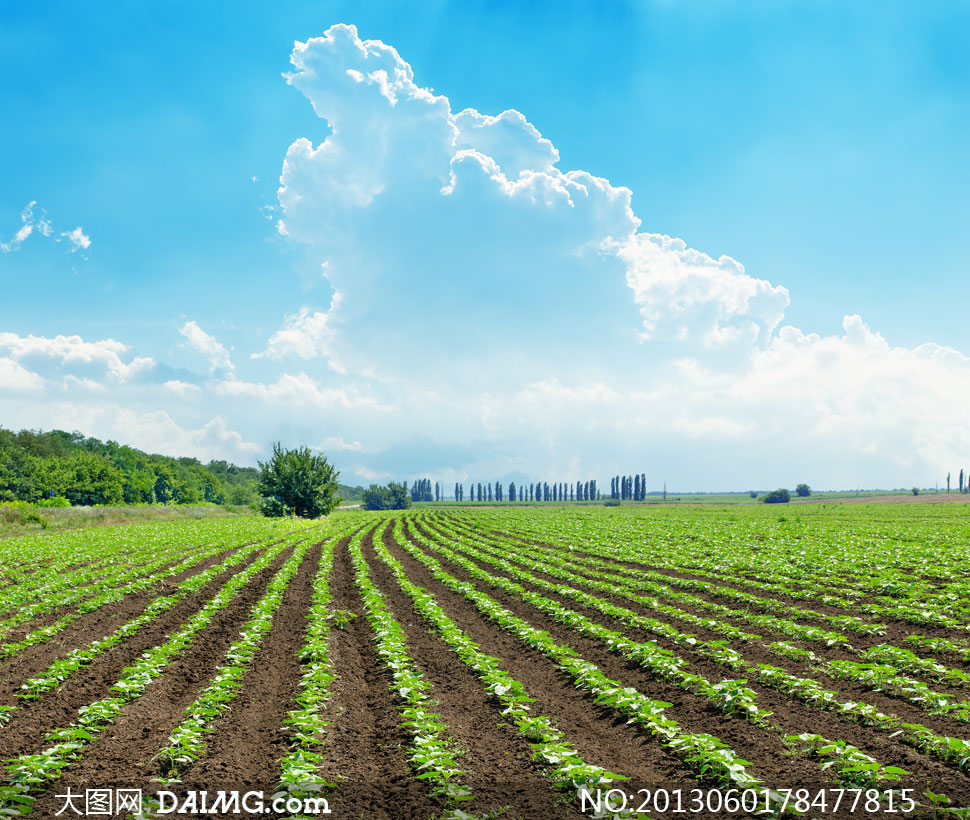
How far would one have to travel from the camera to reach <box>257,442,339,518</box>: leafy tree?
64375 millimetres

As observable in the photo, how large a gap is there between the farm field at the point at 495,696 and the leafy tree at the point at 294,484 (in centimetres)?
4577

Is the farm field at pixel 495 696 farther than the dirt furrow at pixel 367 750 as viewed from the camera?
Yes

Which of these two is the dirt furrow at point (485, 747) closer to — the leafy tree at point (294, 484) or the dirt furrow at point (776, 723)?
the dirt furrow at point (776, 723)

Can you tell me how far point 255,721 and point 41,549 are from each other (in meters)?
33.9

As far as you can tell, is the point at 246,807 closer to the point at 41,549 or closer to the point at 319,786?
the point at 319,786

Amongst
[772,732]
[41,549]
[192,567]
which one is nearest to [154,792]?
[772,732]

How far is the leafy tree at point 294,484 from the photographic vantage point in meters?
64.4

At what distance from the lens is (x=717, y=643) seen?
419 inches

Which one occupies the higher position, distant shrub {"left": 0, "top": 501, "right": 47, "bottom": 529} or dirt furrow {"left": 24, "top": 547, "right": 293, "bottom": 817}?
dirt furrow {"left": 24, "top": 547, "right": 293, "bottom": 817}

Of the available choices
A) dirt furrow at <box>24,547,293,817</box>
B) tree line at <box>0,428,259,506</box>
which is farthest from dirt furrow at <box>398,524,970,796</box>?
tree line at <box>0,428,259,506</box>

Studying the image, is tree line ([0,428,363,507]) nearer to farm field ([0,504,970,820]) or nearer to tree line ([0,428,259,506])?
tree line ([0,428,259,506])

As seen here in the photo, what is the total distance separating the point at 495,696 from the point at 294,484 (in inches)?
2377

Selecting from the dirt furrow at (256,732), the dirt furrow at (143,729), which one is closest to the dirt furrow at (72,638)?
the dirt furrow at (143,729)

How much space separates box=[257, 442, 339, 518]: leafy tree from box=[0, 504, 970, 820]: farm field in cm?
4577
